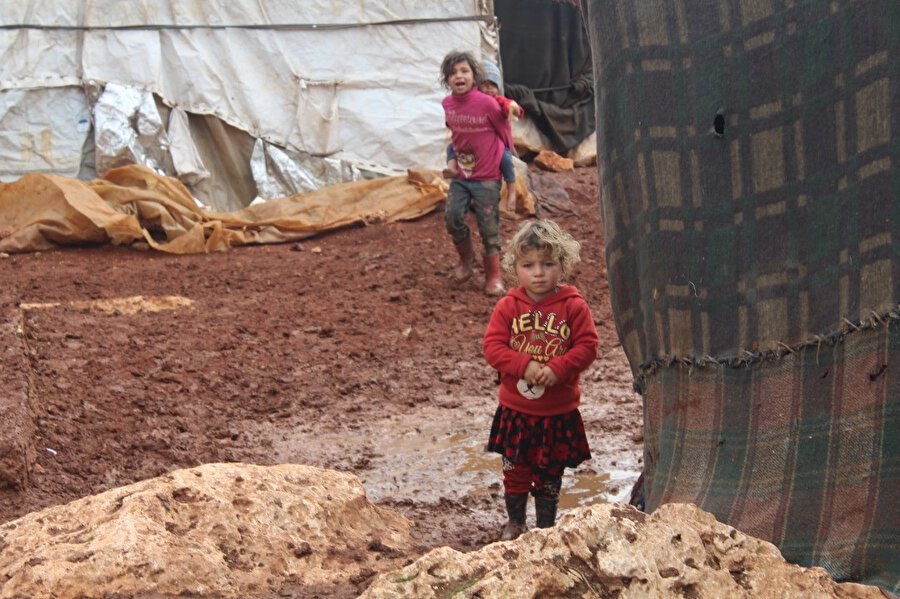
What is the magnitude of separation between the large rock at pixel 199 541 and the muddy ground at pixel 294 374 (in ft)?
1.07

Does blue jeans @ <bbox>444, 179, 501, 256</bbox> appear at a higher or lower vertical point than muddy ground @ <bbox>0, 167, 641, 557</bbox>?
higher

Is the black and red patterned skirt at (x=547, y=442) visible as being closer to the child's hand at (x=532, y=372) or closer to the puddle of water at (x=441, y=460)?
the child's hand at (x=532, y=372)

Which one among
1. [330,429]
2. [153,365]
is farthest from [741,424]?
[153,365]

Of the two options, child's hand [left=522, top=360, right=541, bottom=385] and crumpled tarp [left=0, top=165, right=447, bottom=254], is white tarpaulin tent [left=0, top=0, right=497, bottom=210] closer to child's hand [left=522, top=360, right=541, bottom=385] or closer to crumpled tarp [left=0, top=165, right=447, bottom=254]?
crumpled tarp [left=0, top=165, right=447, bottom=254]

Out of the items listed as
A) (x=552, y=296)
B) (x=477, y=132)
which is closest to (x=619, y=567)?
(x=552, y=296)

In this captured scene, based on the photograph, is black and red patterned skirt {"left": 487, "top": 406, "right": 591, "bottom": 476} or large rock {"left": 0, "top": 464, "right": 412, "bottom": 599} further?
black and red patterned skirt {"left": 487, "top": 406, "right": 591, "bottom": 476}

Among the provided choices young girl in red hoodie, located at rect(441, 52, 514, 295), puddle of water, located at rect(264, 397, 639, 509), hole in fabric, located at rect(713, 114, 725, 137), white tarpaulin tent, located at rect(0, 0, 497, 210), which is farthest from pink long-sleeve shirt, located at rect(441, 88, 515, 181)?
hole in fabric, located at rect(713, 114, 725, 137)

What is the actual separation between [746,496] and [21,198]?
7991mm

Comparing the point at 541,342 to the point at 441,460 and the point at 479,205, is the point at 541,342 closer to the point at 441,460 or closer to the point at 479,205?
the point at 441,460

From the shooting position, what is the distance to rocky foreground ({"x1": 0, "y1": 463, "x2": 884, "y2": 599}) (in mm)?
1813

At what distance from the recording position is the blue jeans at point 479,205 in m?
6.76

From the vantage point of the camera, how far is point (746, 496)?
2.19 meters

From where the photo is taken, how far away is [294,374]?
17.8 feet

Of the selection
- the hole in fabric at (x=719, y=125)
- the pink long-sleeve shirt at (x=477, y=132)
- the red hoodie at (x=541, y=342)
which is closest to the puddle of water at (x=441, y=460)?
the red hoodie at (x=541, y=342)
